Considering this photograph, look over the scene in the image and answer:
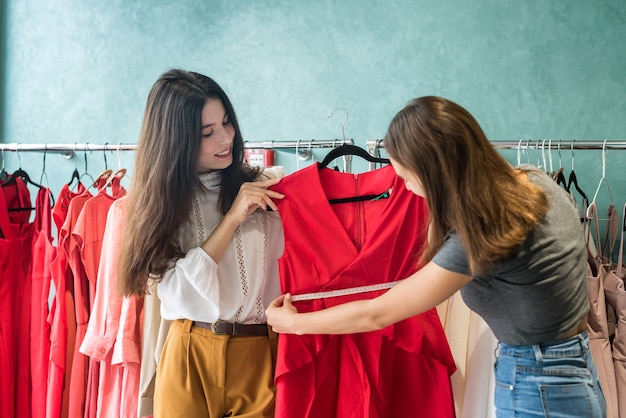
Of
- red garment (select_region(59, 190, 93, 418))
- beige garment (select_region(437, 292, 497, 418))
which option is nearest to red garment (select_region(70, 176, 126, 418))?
red garment (select_region(59, 190, 93, 418))

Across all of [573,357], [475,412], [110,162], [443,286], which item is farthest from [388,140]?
[110,162]

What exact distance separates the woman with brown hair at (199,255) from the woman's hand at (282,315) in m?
0.12

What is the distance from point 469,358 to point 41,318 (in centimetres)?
157

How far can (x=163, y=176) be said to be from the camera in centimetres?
186

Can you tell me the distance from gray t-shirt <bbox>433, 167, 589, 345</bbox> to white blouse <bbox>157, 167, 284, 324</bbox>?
0.63 meters

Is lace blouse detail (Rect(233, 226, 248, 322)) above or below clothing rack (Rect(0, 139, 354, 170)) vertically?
below

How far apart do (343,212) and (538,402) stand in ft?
2.50

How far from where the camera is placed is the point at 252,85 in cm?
297

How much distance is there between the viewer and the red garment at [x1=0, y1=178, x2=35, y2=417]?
96.0 inches

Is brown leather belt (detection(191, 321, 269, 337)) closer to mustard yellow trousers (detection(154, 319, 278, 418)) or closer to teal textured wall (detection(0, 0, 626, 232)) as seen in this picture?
mustard yellow trousers (detection(154, 319, 278, 418))

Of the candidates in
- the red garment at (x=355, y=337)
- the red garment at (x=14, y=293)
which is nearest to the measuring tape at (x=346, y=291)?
the red garment at (x=355, y=337)

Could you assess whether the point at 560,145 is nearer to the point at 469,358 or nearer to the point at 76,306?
the point at 469,358

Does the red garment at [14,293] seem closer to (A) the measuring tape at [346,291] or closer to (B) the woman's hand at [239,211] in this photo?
(B) the woman's hand at [239,211]

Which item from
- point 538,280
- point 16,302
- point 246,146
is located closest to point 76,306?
point 16,302
